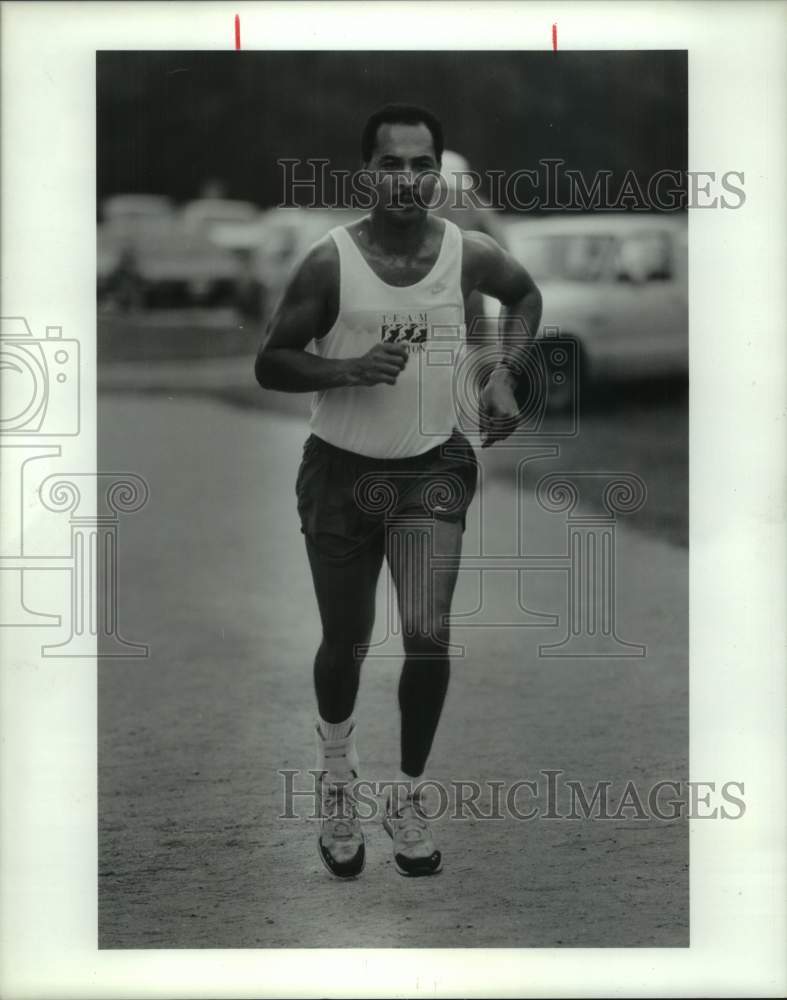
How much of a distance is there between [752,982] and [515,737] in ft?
3.16

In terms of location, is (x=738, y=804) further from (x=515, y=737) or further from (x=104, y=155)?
(x=104, y=155)

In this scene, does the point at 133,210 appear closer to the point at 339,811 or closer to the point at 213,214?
the point at 213,214

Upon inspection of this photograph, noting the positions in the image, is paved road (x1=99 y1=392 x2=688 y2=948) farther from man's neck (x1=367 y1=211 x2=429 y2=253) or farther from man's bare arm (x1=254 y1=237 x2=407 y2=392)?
man's neck (x1=367 y1=211 x2=429 y2=253)

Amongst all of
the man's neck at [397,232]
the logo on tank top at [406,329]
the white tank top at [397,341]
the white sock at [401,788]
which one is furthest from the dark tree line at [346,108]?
the white sock at [401,788]

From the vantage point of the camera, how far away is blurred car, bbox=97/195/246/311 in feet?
19.1

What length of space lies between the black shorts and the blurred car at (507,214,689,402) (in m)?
0.45

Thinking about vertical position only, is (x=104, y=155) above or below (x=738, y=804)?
above

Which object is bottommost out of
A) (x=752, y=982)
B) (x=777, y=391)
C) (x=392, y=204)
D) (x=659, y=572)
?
(x=752, y=982)

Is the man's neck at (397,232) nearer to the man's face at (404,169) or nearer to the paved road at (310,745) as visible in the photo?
the man's face at (404,169)

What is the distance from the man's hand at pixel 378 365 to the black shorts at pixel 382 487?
0.21 meters

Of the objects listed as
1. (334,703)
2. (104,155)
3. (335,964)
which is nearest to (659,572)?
(334,703)

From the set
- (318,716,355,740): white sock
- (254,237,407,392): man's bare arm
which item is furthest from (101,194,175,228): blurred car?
(318,716,355,740): white sock

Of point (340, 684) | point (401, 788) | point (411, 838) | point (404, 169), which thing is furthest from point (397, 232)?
point (411, 838)

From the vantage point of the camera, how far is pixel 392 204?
5730 mm
